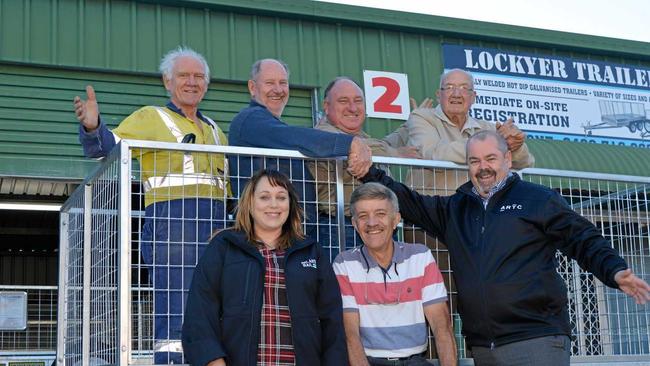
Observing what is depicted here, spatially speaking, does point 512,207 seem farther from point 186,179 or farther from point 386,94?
point 386,94

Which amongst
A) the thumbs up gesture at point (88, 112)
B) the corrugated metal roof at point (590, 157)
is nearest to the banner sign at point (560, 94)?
the corrugated metal roof at point (590, 157)

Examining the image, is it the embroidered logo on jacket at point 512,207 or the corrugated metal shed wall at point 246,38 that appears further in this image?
the corrugated metal shed wall at point 246,38

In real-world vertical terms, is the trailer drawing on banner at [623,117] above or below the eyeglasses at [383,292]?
above

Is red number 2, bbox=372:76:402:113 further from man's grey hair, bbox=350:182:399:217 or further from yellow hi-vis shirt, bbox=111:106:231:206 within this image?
man's grey hair, bbox=350:182:399:217

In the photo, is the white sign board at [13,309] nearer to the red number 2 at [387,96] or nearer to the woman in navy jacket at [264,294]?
the red number 2 at [387,96]

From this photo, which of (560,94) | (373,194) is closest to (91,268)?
(373,194)

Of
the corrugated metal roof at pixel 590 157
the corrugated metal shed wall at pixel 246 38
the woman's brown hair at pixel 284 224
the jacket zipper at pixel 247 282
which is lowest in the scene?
the jacket zipper at pixel 247 282

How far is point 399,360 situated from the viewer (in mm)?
4598

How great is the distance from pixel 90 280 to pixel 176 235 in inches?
38.7

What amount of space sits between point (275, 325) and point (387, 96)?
8424 mm

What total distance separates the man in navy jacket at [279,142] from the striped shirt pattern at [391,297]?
0.50m

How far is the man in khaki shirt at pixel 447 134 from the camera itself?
5613 millimetres

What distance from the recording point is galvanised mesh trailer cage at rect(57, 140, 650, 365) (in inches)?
182

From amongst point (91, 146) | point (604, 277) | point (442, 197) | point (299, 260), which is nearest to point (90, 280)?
point (91, 146)
